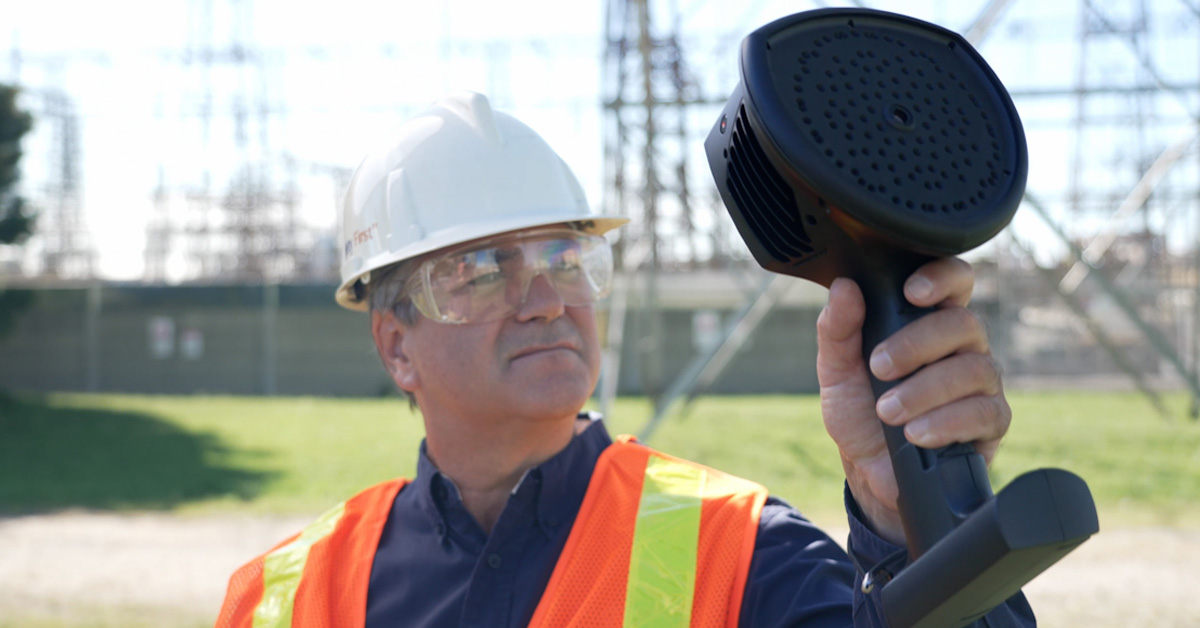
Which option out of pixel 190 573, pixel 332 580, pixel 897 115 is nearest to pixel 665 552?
pixel 332 580

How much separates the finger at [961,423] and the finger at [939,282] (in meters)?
0.11

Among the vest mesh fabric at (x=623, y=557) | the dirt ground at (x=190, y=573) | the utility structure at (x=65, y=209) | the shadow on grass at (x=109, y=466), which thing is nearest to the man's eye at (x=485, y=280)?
the vest mesh fabric at (x=623, y=557)

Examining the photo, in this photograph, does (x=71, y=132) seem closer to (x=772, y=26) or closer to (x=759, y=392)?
(x=759, y=392)

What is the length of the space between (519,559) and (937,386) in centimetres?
105

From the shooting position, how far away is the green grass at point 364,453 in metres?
8.56

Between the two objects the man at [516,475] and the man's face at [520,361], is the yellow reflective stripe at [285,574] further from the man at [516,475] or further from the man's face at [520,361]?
the man's face at [520,361]

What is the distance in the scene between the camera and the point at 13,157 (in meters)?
17.2

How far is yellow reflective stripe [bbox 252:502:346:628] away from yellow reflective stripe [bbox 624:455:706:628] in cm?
72

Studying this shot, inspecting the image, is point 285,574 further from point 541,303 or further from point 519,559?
point 541,303

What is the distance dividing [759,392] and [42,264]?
24.9m

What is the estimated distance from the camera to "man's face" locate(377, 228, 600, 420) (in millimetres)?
1970

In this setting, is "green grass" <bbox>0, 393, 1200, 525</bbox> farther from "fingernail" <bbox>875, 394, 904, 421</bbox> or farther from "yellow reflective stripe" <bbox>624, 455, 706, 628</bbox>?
"fingernail" <bbox>875, 394, 904, 421</bbox>

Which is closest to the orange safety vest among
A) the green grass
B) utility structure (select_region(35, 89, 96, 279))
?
the green grass

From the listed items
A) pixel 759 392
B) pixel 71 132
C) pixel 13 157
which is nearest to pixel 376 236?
pixel 13 157
